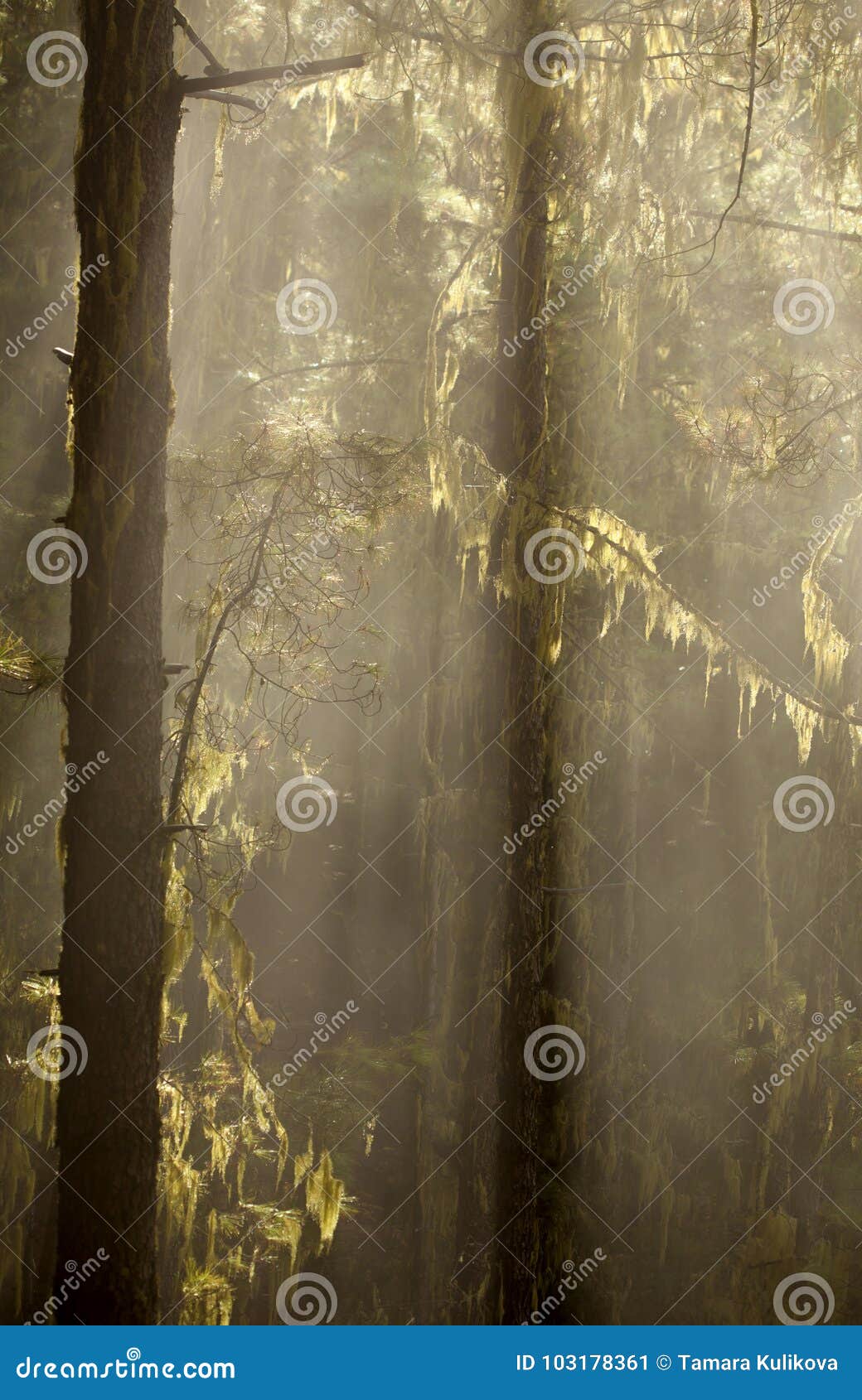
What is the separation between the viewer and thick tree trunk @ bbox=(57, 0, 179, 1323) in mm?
3340

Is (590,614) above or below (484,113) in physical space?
below

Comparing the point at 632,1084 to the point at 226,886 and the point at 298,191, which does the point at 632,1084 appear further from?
the point at 298,191

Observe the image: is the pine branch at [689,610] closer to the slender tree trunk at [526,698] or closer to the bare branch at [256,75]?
the slender tree trunk at [526,698]

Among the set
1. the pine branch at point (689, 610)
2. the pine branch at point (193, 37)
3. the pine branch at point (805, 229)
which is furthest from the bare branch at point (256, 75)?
the pine branch at point (805, 229)

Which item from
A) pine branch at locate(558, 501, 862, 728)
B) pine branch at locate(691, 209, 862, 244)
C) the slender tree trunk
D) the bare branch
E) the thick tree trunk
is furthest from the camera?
pine branch at locate(691, 209, 862, 244)

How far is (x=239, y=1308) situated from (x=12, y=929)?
3.86 m

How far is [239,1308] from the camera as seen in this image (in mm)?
8766

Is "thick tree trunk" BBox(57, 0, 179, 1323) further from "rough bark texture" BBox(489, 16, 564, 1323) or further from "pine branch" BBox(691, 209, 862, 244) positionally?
"pine branch" BBox(691, 209, 862, 244)

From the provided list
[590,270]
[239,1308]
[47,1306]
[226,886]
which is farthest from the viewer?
[239,1308]

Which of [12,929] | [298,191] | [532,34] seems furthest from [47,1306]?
[298,191]

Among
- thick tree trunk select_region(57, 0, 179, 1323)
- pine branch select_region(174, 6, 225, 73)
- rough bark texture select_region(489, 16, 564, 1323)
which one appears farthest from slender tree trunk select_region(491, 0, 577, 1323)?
thick tree trunk select_region(57, 0, 179, 1323)

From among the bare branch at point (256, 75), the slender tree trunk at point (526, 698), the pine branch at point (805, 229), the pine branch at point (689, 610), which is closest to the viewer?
the bare branch at point (256, 75)

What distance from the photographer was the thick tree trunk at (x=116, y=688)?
3340 millimetres

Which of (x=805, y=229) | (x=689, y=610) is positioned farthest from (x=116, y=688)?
(x=805, y=229)
